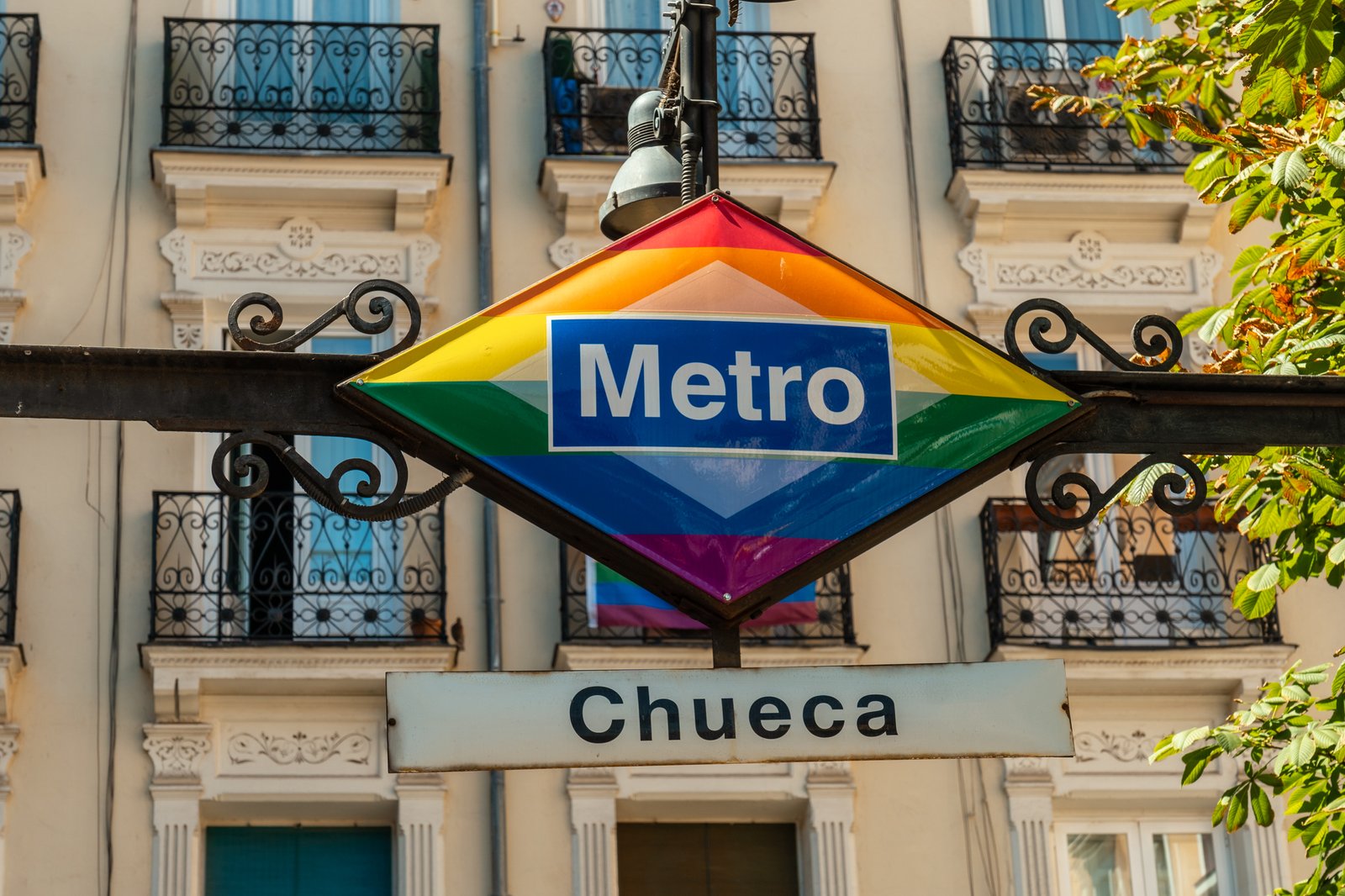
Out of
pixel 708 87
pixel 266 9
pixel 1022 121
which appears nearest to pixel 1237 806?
pixel 708 87

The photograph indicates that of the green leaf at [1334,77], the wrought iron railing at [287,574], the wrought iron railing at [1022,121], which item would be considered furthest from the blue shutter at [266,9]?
the green leaf at [1334,77]

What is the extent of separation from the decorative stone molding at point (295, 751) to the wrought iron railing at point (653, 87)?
4.26 m

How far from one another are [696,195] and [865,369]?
85 centimetres

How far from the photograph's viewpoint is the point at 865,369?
14.1ft

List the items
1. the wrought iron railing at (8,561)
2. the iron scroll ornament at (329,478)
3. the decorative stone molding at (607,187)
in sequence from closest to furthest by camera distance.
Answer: the iron scroll ornament at (329,478) < the wrought iron railing at (8,561) < the decorative stone molding at (607,187)

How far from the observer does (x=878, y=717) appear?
4.08 metres

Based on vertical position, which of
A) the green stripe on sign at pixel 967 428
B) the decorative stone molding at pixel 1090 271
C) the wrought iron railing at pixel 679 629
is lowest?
the green stripe on sign at pixel 967 428

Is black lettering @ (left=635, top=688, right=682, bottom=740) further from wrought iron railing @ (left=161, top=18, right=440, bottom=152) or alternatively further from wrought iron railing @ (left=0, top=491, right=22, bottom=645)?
wrought iron railing @ (left=161, top=18, right=440, bottom=152)

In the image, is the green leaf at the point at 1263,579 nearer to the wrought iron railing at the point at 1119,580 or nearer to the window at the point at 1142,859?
the wrought iron railing at the point at 1119,580

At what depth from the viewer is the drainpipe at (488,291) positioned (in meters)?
13.7

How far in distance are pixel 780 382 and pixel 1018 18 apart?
12.8m

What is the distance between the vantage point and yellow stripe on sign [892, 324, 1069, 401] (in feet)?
14.2

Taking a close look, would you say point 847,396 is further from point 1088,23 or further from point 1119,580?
point 1088,23

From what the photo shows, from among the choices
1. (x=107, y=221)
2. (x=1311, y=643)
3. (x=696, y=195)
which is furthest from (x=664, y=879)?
(x=696, y=195)
